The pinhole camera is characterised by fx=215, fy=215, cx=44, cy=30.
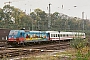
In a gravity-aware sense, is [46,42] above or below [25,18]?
below

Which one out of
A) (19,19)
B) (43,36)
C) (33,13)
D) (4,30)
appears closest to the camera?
(43,36)

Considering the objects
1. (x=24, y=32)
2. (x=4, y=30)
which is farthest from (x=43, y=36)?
(x=4, y=30)

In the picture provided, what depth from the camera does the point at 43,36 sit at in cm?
3706

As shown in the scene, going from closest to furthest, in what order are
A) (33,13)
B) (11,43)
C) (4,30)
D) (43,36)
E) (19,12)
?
(11,43) → (43,36) → (4,30) → (19,12) → (33,13)

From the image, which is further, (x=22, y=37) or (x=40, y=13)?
(x=40, y=13)

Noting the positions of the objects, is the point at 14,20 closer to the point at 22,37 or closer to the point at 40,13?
the point at 40,13

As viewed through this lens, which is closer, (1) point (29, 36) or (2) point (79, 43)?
(2) point (79, 43)

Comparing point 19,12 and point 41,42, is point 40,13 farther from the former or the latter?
point 41,42

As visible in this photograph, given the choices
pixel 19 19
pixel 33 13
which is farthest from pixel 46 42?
pixel 33 13

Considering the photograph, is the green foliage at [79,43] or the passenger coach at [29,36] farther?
the passenger coach at [29,36]

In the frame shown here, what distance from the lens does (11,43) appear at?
30359 millimetres

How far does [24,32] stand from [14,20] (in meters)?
30.2

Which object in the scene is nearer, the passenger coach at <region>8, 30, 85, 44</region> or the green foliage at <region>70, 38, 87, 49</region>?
the green foliage at <region>70, 38, 87, 49</region>

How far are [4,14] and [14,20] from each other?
10.8 ft
